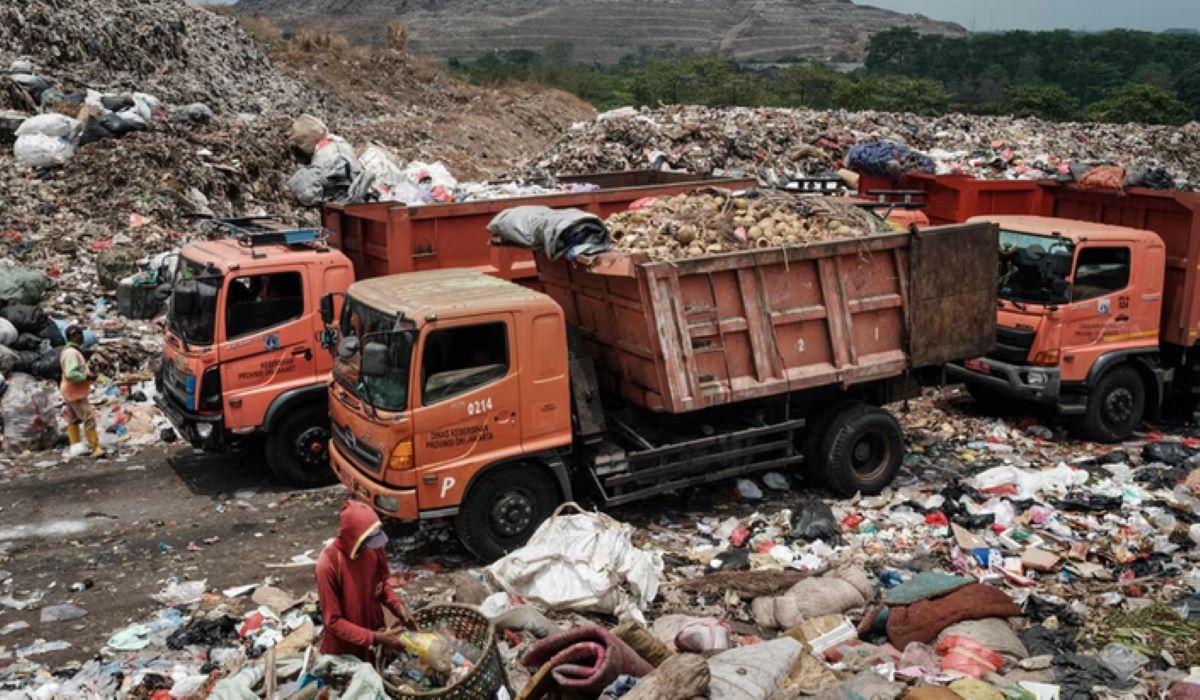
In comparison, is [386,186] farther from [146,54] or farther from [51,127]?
[146,54]

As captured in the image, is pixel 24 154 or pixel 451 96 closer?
pixel 24 154

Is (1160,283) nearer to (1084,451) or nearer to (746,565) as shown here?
(1084,451)

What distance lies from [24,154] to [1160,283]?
1475cm

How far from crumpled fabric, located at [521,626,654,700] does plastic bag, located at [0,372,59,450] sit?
267 inches

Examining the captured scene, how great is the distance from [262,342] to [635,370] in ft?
10.2

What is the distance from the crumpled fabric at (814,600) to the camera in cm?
662

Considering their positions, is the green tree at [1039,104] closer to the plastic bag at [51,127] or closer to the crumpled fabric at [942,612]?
the plastic bag at [51,127]

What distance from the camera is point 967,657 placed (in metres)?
5.85

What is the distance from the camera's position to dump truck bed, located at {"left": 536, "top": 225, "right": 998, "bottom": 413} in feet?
25.2

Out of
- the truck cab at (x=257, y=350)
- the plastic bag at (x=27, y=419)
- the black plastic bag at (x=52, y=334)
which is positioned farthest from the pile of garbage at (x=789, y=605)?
the black plastic bag at (x=52, y=334)

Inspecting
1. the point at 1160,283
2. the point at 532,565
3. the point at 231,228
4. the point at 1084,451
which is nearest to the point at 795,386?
the point at 532,565

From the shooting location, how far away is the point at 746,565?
748cm

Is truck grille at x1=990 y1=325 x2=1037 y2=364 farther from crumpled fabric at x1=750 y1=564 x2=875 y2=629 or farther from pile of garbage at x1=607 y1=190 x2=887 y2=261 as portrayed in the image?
crumpled fabric at x1=750 y1=564 x2=875 y2=629

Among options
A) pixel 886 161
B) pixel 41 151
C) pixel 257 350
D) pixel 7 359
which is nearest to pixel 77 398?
pixel 7 359
